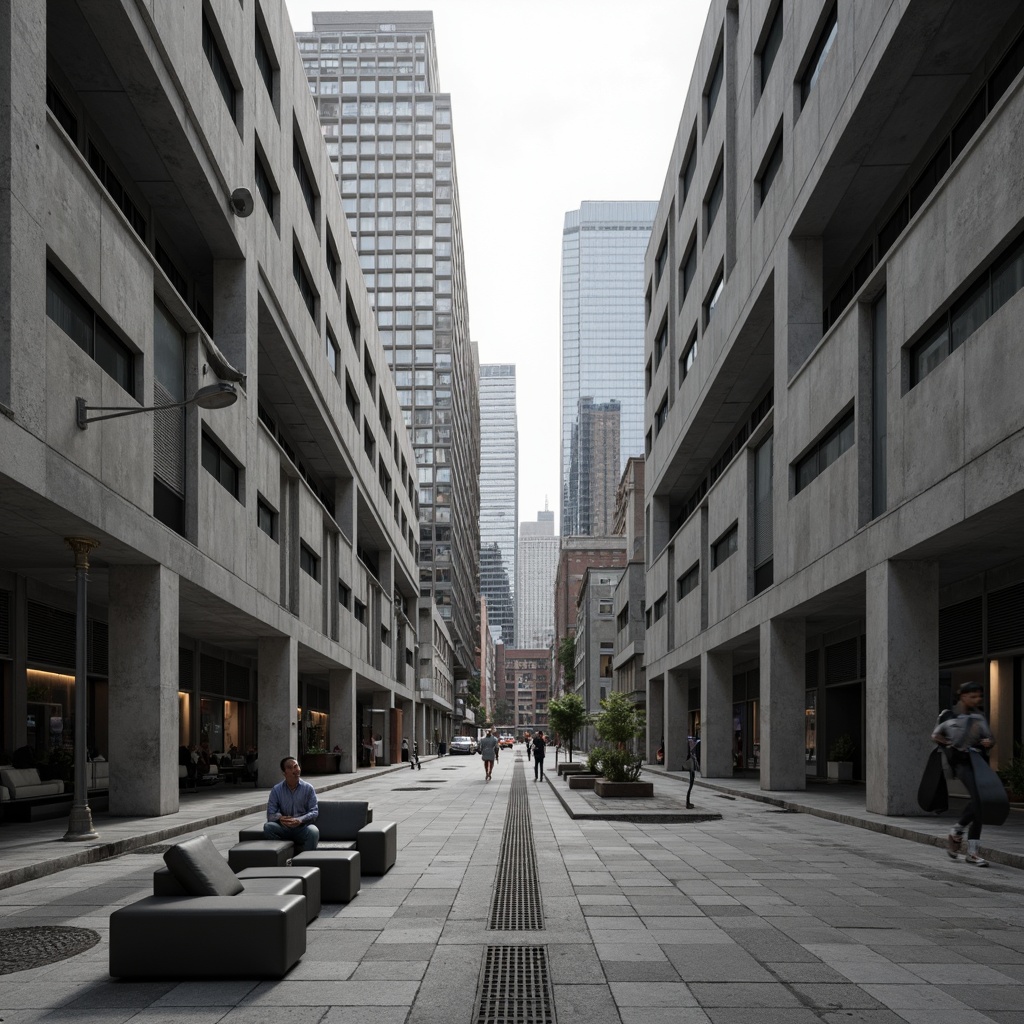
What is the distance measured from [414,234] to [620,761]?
324 feet

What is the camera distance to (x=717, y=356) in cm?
3497

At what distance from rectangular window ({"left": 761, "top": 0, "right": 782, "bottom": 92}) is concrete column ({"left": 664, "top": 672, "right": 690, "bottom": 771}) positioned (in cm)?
2704

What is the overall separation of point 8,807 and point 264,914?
42.9 feet

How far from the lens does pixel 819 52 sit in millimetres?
24406

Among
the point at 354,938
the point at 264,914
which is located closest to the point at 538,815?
the point at 354,938

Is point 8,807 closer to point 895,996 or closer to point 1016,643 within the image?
point 895,996

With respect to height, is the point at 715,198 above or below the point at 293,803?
above

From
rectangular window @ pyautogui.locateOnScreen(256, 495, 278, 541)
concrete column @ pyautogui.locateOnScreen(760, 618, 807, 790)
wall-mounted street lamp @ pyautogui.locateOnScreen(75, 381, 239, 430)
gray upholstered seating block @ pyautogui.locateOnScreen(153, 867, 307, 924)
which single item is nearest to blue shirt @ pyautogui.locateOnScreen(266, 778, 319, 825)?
gray upholstered seating block @ pyautogui.locateOnScreen(153, 867, 307, 924)

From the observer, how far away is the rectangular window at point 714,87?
36.1 metres

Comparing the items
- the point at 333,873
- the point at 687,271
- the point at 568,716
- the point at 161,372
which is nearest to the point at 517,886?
the point at 333,873

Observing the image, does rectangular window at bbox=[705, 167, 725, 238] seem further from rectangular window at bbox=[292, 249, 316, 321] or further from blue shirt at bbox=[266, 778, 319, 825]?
blue shirt at bbox=[266, 778, 319, 825]

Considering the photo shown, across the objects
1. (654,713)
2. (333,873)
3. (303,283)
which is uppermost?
(303,283)

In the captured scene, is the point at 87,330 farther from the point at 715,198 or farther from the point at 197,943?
the point at 715,198

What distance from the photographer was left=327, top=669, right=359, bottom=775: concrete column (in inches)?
1613
